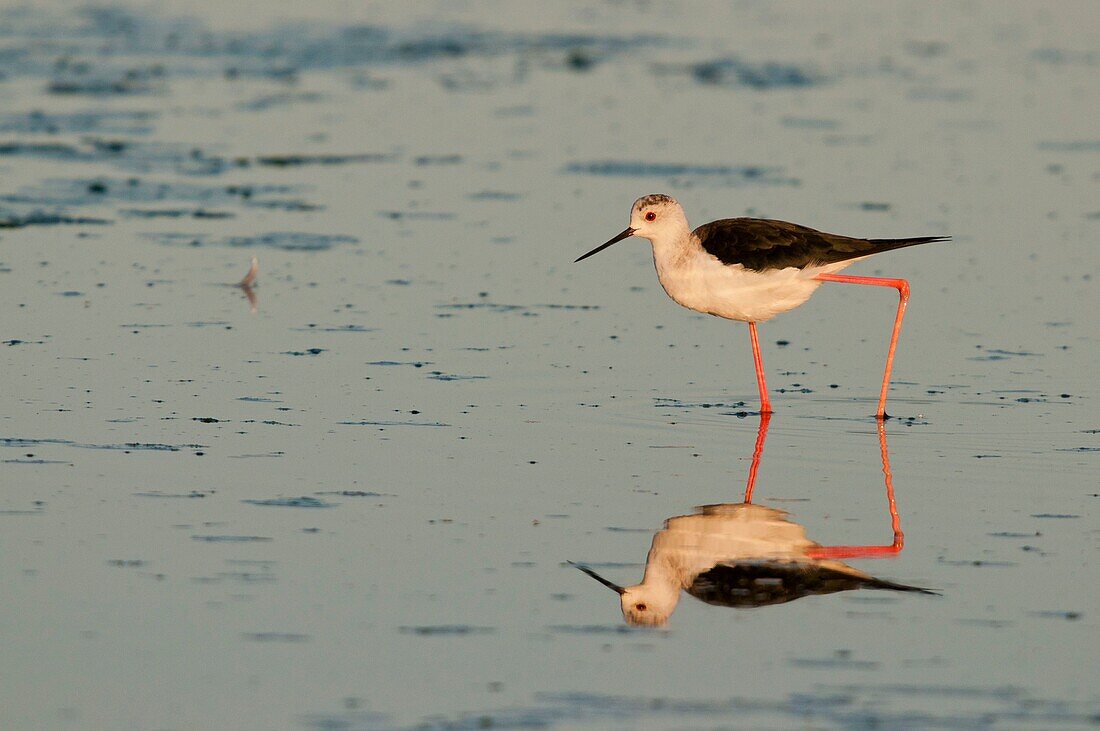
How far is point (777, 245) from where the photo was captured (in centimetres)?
886

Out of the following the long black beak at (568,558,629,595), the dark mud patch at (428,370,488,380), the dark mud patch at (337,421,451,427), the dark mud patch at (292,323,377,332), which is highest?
the dark mud patch at (292,323,377,332)

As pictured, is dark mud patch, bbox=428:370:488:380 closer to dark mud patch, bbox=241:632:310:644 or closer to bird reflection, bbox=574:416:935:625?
bird reflection, bbox=574:416:935:625

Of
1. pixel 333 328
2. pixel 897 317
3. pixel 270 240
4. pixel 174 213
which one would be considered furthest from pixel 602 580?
pixel 174 213

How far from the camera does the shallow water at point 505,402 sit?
16.8 feet

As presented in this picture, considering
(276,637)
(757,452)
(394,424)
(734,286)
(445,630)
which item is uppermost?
(734,286)

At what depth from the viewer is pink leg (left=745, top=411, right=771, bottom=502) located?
715cm

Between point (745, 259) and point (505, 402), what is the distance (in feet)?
4.71

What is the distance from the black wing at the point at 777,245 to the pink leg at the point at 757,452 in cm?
85

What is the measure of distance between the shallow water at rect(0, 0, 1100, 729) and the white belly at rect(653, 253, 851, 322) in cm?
46

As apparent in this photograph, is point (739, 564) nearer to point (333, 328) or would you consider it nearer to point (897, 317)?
point (897, 317)

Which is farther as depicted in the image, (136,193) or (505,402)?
(136,193)

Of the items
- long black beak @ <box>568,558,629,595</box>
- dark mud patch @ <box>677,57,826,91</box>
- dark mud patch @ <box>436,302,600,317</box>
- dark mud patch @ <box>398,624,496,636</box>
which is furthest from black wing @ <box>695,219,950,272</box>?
dark mud patch @ <box>677,57,826,91</box>

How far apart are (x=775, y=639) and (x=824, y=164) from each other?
10.2 metres

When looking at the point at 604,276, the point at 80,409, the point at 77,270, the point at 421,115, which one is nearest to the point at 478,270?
the point at 604,276
